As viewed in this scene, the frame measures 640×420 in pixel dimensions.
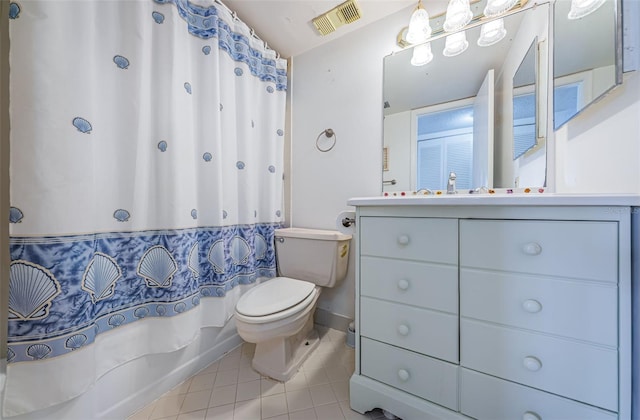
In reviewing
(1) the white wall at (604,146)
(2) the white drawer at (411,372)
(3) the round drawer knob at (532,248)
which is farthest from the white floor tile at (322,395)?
(1) the white wall at (604,146)

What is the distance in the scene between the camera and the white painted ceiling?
1284mm

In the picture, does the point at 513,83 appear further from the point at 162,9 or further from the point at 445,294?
the point at 162,9

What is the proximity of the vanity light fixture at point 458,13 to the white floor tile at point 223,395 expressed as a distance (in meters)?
2.11

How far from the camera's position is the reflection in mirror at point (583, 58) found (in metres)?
0.73

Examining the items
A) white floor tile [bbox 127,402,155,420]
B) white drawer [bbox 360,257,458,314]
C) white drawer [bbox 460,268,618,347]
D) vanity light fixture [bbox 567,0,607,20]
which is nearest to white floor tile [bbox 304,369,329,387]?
white drawer [bbox 360,257,458,314]

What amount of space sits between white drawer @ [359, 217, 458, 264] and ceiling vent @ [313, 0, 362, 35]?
126cm

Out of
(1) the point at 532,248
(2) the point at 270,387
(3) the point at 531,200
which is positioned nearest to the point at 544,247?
(1) the point at 532,248

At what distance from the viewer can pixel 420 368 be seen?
2.66ft

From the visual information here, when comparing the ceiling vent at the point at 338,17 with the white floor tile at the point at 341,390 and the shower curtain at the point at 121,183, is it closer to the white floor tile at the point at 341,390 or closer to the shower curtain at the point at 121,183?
the shower curtain at the point at 121,183

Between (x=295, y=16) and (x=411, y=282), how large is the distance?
1.62 m

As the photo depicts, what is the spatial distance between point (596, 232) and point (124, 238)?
151 centimetres

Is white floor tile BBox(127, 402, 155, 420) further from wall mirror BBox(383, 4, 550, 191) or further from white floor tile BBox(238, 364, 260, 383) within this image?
wall mirror BBox(383, 4, 550, 191)

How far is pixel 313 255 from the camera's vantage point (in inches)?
54.8

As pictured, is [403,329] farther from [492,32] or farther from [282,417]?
[492,32]
